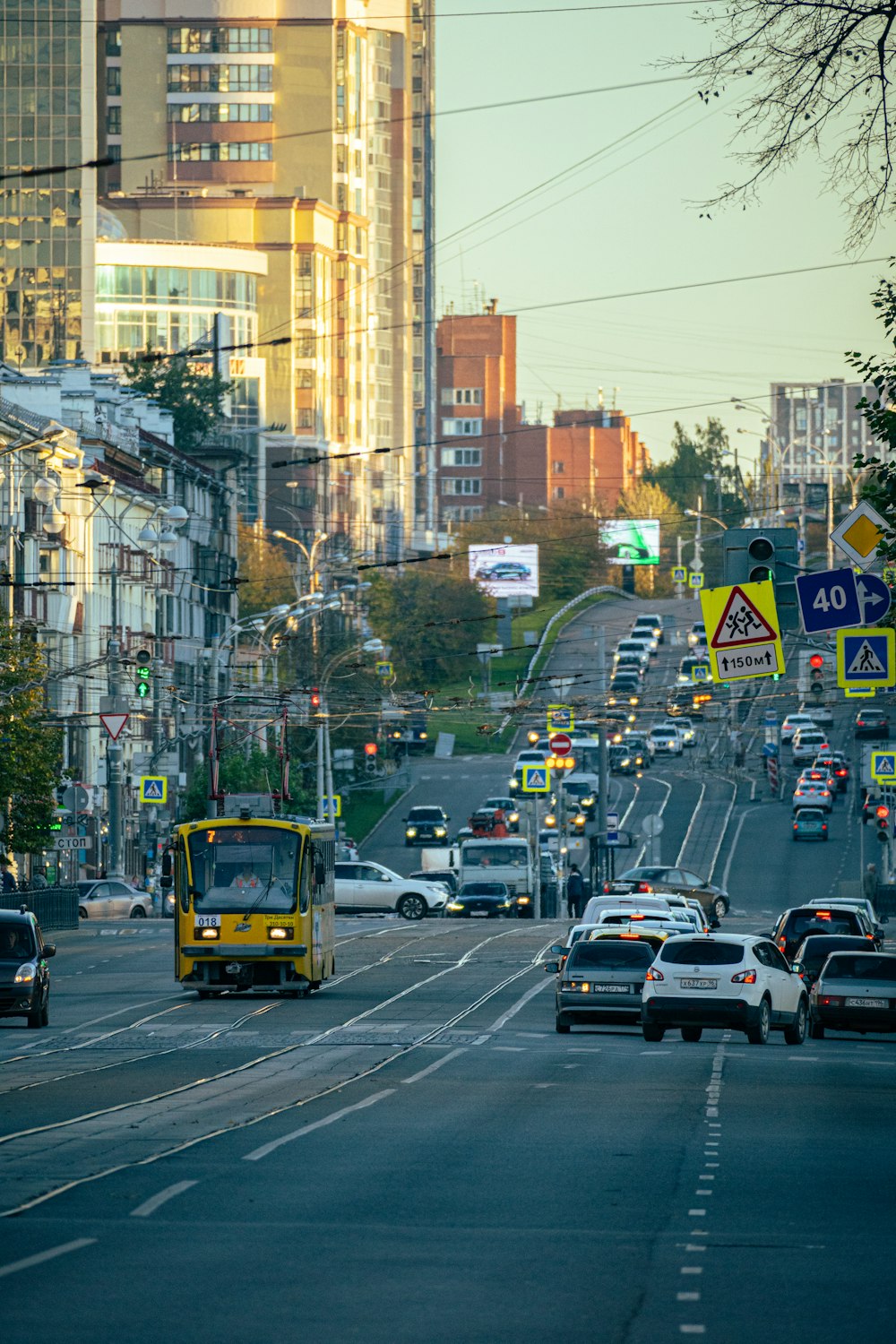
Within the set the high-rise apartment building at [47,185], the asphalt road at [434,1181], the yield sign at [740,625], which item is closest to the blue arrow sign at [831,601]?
the yield sign at [740,625]

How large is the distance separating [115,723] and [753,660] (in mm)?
33034

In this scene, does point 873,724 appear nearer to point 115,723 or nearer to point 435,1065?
point 115,723

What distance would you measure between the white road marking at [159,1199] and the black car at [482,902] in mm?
54324

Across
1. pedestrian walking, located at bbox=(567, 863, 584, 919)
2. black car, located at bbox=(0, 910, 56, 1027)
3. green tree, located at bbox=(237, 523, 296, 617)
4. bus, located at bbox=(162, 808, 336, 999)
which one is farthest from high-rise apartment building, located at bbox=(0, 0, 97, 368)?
black car, located at bbox=(0, 910, 56, 1027)

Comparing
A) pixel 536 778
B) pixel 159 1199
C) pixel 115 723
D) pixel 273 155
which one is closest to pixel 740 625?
pixel 159 1199

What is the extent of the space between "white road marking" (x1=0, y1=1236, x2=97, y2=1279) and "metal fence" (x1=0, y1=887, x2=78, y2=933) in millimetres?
44767

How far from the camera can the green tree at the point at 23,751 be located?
55.5m

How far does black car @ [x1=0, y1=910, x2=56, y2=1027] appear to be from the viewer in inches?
1243

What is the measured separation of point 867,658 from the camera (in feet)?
96.7

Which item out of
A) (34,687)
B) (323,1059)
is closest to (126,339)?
(34,687)

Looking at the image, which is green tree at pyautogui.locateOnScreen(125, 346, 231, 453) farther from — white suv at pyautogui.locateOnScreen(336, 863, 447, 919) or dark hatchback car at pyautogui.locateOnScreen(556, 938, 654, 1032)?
dark hatchback car at pyautogui.locateOnScreen(556, 938, 654, 1032)

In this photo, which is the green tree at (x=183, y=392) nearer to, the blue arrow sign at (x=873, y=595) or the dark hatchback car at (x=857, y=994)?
the dark hatchback car at (x=857, y=994)

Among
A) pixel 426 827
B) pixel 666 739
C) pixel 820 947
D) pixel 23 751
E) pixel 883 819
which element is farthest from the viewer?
pixel 666 739

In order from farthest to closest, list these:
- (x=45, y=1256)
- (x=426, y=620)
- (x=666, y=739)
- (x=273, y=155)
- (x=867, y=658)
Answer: (x=273, y=155) → (x=426, y=620) → (x=666, y=739) → (x=867, y=658) → (x=45, y=1256)
